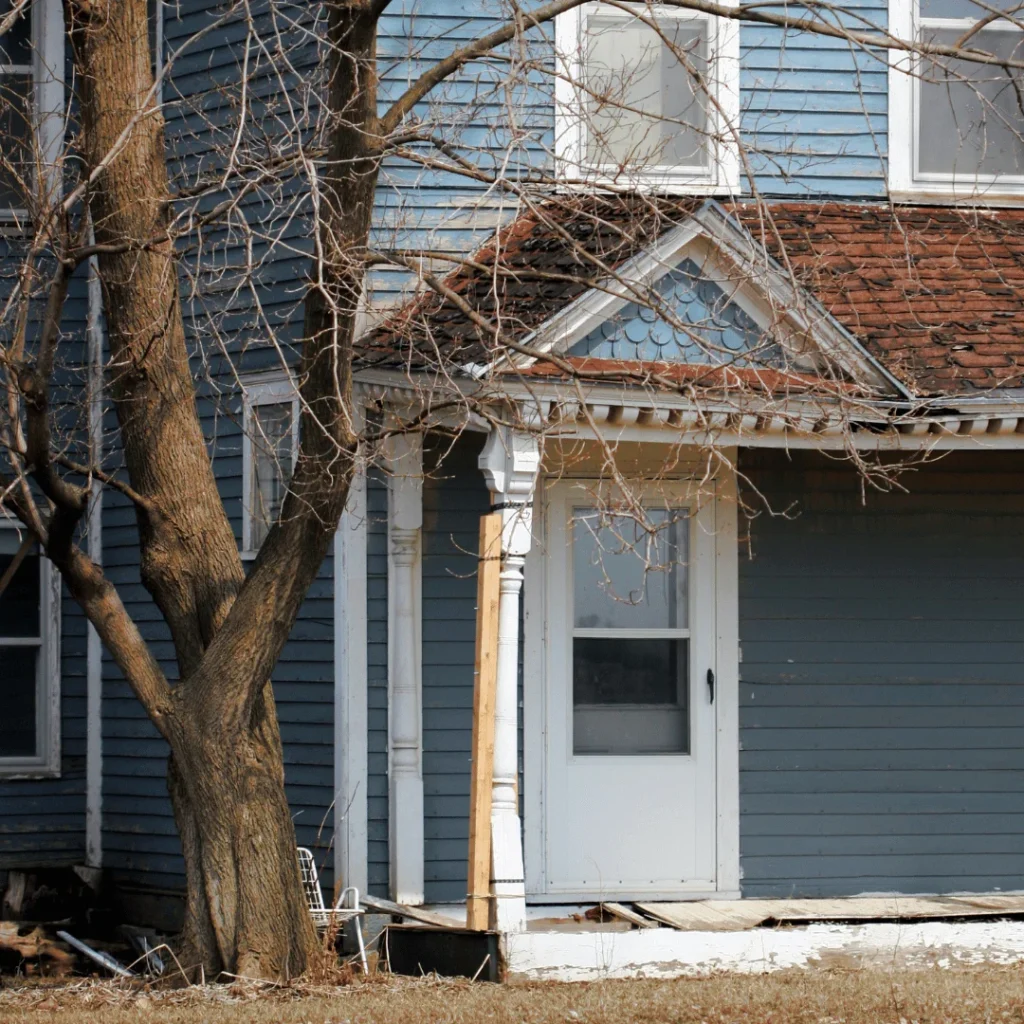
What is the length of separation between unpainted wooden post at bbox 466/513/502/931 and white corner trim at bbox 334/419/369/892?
1.35 metres

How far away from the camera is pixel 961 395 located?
8.60 meters

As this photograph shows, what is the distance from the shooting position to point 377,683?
9.30 m

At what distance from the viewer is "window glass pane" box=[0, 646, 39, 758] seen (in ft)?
36.7

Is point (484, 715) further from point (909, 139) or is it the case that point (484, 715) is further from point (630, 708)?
point (909, 139)

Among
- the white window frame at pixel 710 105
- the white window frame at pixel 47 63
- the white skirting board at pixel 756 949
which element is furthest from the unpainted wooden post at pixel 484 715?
the white window frame at pixel 47 63

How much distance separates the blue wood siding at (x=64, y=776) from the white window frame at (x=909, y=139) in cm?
538

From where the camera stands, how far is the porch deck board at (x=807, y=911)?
807cm

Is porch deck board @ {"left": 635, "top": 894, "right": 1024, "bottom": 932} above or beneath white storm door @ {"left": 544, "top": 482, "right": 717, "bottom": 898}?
beneath

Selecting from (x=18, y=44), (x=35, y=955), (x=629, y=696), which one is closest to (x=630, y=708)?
(x=629, y=696)

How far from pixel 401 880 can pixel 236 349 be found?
3.36 meters

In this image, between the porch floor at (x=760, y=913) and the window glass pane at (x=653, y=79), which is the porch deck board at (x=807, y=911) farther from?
the window glass pane at (x=653, y=79)

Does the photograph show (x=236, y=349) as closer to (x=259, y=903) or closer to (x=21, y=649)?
(x=21, y=649)

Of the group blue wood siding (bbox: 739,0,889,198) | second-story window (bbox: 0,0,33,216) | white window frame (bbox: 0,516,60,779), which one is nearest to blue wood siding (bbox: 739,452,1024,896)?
blue wood siding (bbox: 739,0,889,198)

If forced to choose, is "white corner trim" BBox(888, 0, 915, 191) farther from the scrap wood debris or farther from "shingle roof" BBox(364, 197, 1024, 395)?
the scrap wood debris
